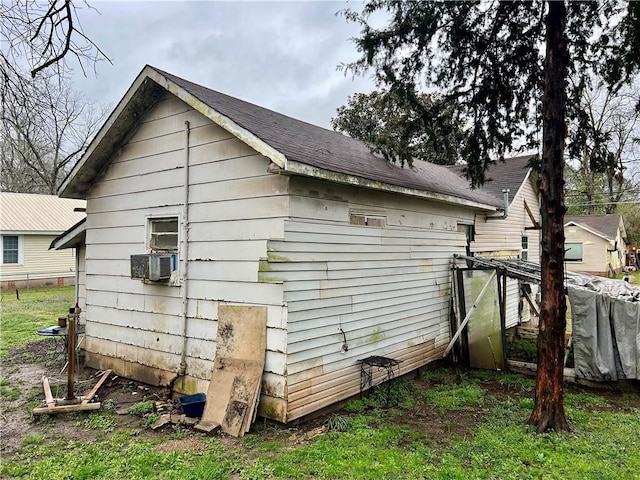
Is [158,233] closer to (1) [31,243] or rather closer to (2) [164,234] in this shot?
(2) [164,234]

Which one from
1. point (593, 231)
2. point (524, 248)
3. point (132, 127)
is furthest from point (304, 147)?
point (593, 231)

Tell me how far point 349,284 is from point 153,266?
9.35ft

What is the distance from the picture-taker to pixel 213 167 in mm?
5848

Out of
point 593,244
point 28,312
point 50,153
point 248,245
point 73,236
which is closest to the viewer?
point 248,245

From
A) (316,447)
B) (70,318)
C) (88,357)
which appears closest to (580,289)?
(316,447)

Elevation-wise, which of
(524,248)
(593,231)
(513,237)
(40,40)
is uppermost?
(40,40)

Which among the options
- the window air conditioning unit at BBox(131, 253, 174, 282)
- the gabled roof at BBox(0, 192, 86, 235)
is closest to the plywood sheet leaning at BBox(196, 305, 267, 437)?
the window air conditioning unit at BBox(131, 253, 174, 282)

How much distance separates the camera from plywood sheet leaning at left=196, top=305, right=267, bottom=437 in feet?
16.6

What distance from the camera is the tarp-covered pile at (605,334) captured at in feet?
23.1

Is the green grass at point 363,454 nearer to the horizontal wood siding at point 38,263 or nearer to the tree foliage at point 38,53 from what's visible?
the tree foliage at point 38,53

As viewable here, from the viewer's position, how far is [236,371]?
5.30 meters

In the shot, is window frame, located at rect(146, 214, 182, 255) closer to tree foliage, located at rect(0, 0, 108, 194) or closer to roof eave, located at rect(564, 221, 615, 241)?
tree foliage, located at rect(0, 0, 108, 194)

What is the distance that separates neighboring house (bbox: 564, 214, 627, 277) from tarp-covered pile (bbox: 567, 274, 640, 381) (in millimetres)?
24741

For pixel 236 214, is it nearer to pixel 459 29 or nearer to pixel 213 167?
pixel 213 167
